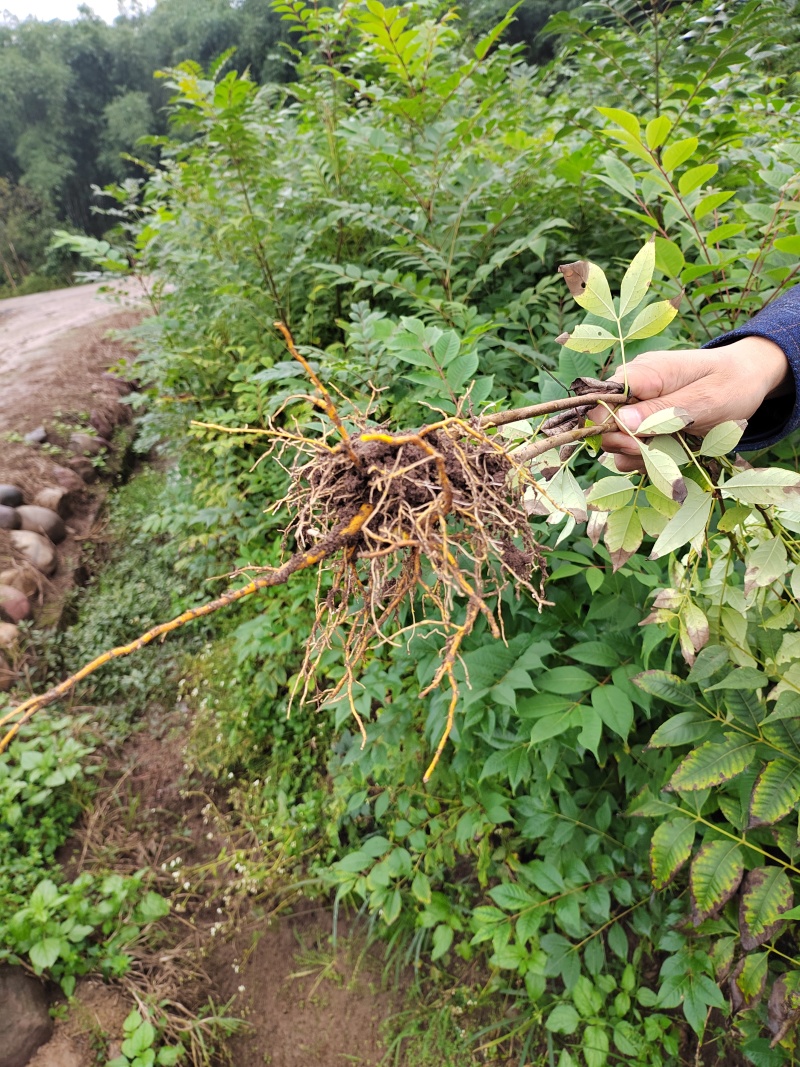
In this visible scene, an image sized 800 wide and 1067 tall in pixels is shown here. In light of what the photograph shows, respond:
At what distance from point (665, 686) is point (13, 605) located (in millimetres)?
4216

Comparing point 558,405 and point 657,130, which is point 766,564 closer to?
point 558,405

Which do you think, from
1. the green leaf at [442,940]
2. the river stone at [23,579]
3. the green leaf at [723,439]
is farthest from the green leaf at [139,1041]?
the river stone at [23,579]

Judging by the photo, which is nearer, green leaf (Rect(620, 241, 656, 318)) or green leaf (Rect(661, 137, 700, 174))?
green leaf (Rect(620, 241, 656, 318))

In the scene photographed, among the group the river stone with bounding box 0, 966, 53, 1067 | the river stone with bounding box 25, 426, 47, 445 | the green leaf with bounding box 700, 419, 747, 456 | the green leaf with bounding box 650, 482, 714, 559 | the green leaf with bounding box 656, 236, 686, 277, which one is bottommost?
the river stone with bounding box 0, 966, 53, 1067

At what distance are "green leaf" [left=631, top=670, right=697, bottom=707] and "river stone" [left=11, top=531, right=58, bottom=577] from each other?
4452 mm

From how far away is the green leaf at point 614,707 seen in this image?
1319 millimetres

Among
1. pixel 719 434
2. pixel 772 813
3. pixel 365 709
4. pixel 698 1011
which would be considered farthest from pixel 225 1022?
pixel 719 434

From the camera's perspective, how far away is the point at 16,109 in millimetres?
25375

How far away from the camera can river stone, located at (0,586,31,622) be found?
12.9ft

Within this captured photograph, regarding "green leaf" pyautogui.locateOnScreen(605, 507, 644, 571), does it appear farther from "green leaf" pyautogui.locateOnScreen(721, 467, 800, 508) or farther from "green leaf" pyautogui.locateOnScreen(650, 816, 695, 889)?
"green leaf" pyautogui.locateOnScreen(650, 816, 695, 889)

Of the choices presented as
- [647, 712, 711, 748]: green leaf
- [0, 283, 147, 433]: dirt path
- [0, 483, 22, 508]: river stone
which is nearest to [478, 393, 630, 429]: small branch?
[647, 712, 711, 748]: green leaf

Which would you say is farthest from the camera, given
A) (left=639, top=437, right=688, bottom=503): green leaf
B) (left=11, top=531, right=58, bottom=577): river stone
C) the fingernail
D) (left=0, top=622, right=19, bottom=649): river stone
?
(left=11, top=531, right=58, bottom=577): river stone

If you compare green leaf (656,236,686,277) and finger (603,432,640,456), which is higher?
green leaf (656,236,686,277)

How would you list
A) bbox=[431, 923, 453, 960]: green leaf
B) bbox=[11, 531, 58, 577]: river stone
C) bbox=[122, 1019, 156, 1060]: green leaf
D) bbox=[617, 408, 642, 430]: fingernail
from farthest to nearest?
bbox=[11, 531, 58, 577]: river stone, bbox=[122, 1019, 156, 1060]: green leaf, bbox=[431, 923, 453, 960]: green leaf, bbox=[617, 408, 642, 430]: fingernail
